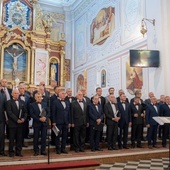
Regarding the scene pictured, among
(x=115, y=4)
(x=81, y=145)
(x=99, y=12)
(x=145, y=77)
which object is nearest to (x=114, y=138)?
(x=81, y=145)

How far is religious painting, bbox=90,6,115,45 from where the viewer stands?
1172cm

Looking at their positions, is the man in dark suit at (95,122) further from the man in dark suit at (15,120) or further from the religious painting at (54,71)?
the religious painting at (54,71)

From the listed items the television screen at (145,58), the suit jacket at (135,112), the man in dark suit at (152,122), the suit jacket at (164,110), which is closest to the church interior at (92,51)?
the television screen at (145,58)

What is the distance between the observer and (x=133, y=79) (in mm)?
9945

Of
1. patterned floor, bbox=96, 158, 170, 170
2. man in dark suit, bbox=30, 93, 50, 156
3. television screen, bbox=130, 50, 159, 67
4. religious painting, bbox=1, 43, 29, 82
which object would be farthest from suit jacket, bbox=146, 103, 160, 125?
religious painting, bbox=1, 43, 29, 82

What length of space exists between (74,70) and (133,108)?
8.42 metres

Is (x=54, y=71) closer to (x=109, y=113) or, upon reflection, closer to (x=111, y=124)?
(x=109, y=113)

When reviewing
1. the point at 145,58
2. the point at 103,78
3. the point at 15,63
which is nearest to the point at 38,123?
the point at 145,58

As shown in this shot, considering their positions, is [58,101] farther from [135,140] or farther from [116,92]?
[116,92]

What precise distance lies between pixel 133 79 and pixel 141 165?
4.96m

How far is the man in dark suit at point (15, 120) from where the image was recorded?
545 cm

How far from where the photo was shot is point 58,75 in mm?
14609

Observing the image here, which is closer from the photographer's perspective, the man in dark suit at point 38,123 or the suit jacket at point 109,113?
the man in dark suit at point 38,123

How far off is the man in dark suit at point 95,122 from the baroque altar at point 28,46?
296 inches
